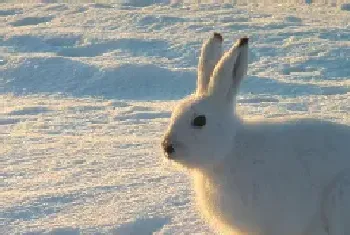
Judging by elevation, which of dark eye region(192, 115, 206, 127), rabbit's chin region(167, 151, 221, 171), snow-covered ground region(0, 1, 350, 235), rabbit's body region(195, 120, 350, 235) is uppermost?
dark eye region(192, 115, 206, 127)

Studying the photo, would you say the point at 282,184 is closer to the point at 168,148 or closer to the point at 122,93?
the point at 168,148

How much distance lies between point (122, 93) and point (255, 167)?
3.77 m

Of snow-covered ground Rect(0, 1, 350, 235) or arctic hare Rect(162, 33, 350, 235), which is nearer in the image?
arctic hare Rect(162, 33, 350, 235)

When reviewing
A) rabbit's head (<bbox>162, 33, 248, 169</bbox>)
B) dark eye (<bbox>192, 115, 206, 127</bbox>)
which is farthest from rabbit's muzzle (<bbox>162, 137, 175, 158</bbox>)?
dark eye (<bbox>192, 115, 206, 127</bbox>)

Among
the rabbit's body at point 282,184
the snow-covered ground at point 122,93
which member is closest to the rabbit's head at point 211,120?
the rabbit's body at point 282,184

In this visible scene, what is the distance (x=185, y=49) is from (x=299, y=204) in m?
4.96

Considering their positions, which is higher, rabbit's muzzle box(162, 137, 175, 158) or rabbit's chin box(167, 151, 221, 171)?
rabbit's muzzle box(162, 137, 175, 158)

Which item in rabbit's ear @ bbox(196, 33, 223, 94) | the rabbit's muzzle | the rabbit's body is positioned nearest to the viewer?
the rabbit's muzzle

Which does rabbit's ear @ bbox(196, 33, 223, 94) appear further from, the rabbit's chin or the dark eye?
the rabbit's chin

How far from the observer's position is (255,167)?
318 cm

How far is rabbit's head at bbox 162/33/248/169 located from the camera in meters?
3.07

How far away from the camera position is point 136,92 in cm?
685

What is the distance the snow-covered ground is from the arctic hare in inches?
17.3

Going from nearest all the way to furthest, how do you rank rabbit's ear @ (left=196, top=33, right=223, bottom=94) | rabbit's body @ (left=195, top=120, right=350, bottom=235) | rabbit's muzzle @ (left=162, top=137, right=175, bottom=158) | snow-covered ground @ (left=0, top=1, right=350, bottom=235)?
rabbit's muzzle @ (left=162, top=137, right=175, bottom=158) < rabbit's body @ (left=195, top=120, right=350, bottom=235) < rabbit's ear @ (left=196, top=33, right=223, bottom=94) < snow-covered ground @ (left=0, top=1, right=350, bottom=235)
